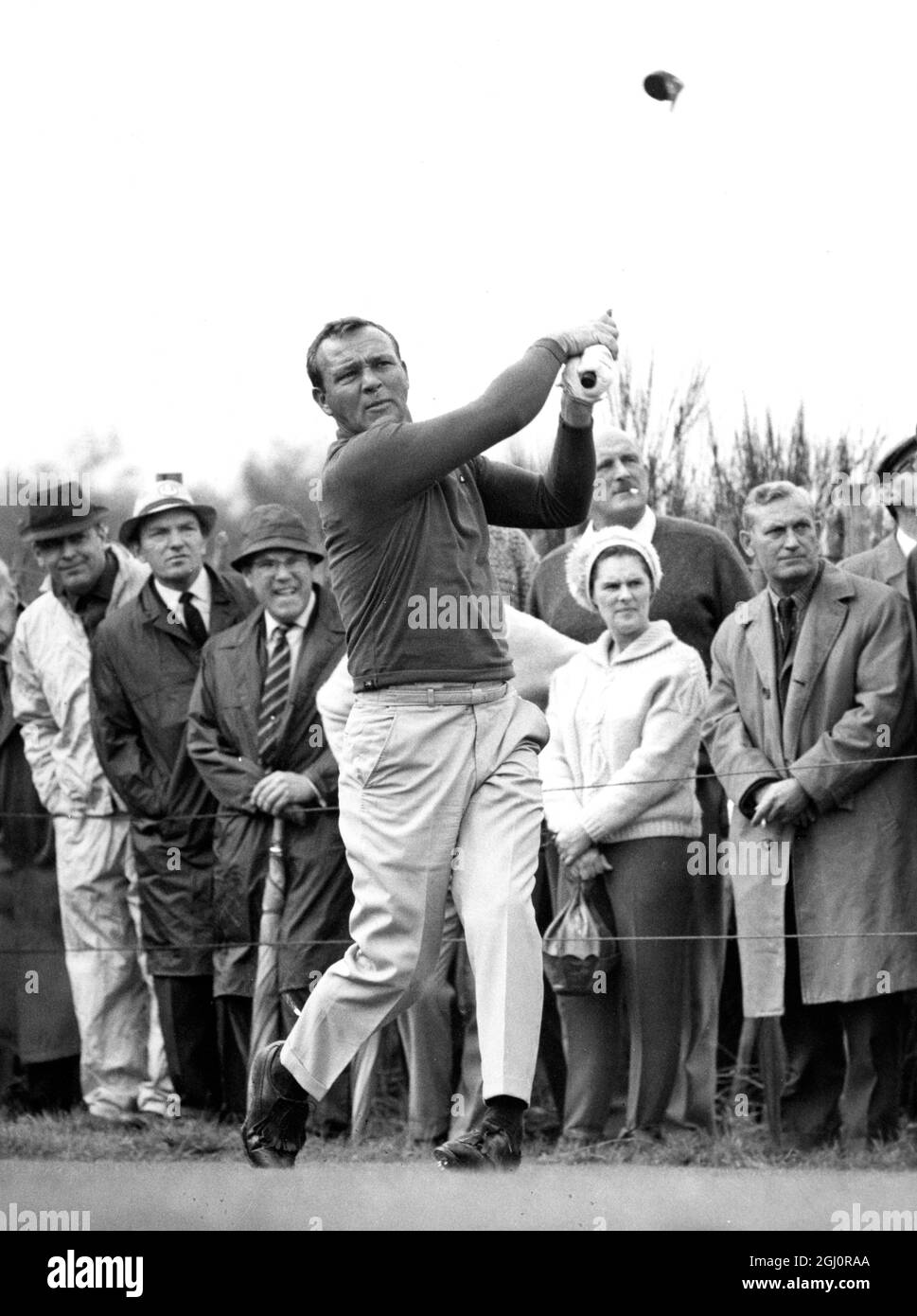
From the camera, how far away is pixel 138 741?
29.8 ft

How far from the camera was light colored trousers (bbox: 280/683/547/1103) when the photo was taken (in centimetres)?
625

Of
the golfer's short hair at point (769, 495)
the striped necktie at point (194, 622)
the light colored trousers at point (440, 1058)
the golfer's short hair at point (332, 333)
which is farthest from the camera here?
the striped necktie at point (194, 622)

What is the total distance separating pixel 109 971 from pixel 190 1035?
17.4 inches

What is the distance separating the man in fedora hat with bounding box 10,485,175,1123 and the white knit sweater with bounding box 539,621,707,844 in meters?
1.78

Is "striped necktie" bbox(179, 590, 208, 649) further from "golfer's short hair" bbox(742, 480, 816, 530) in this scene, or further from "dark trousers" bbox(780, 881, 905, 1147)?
"dark trousers" bbox(780, 881, 905, 1147)

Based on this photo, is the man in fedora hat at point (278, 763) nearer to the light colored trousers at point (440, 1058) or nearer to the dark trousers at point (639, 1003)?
the light colored trousers at point (440, 1058)

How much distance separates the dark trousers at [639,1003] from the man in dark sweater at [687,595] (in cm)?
5

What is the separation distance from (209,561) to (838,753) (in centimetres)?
308

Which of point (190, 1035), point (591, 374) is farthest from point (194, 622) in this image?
point (591, 374)

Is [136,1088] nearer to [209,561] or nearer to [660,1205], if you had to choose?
[209,561]

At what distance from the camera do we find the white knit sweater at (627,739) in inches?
308

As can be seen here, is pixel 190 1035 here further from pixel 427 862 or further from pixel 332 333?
pixel 332 333

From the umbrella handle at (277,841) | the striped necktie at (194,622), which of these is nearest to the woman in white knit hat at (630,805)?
the umbrella handle at (277,841)
